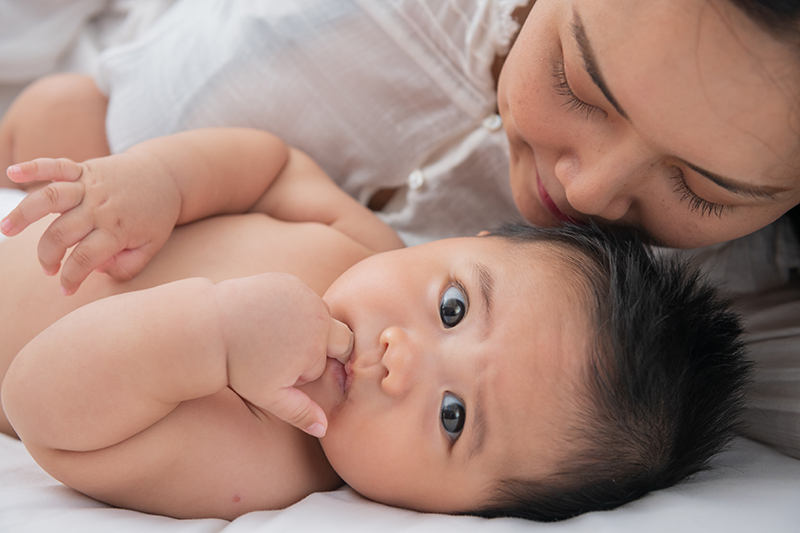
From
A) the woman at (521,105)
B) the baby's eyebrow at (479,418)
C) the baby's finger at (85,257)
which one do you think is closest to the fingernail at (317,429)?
the baby's eyebrow at (479,418)

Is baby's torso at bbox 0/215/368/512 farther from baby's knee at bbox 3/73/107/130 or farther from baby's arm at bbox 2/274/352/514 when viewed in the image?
baby's knee at bbox 3/73/107/130

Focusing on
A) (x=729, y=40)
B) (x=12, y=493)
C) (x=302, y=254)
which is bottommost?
(x=12, y=493)

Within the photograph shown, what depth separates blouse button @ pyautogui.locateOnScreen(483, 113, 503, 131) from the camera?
1.61 m

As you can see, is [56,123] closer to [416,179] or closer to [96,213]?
[96,213]

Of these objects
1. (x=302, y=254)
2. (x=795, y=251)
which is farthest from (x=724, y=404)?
(x=302, y=254)

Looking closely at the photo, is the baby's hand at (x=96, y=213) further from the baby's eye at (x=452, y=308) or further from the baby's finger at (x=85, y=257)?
the baby's eye at (x=452, y=308)

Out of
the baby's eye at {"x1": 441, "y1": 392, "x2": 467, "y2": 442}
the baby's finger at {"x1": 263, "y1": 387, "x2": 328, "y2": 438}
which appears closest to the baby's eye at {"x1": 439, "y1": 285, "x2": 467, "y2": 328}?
the baby's eye at {"x1": 441, "y1": 392, "x2": 467, "y2": 442}

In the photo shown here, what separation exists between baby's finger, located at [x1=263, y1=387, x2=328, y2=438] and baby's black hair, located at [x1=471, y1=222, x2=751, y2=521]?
357mm

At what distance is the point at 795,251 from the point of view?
1.54 meters

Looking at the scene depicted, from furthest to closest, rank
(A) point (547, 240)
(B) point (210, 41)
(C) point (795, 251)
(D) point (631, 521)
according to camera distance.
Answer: (B) point (210, 41)
(C) point (795, 251)
(A) point (547, 240)
(D) point (631, 521)

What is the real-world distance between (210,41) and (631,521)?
1.62 meters

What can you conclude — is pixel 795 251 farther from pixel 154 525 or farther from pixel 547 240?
pixel 154 525

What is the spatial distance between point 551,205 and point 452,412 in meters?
0.55

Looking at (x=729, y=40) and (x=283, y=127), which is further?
(x=283, y=127)
